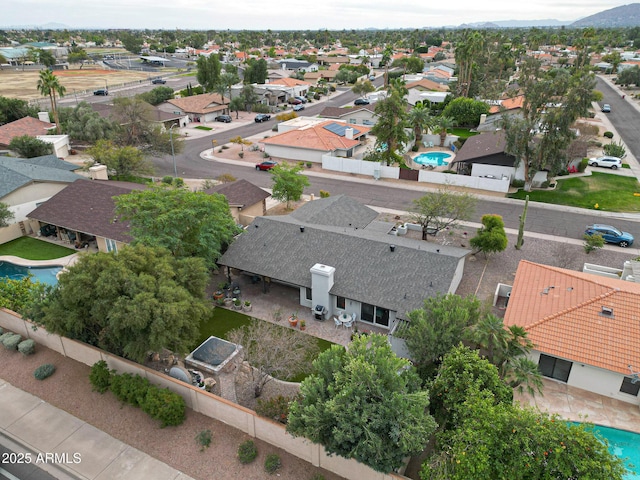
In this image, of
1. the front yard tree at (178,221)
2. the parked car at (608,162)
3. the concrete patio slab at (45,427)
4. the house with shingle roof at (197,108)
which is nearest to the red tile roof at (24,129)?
the house with shingle roof at (197,108)

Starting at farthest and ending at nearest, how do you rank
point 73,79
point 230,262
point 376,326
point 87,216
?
point 73,79 → point 87,216 → point 230,262 → point 376,326

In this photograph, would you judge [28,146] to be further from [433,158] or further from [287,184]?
[433,158]

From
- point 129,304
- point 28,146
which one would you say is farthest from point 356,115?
point 129,304

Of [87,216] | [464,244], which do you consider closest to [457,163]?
[464,244]

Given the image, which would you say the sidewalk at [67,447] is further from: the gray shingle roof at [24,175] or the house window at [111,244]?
the gray shingle roof at [24,175]

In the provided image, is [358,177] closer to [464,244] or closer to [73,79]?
[464,244]

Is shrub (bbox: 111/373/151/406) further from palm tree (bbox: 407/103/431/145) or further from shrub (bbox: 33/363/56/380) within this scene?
palm tree (bbox: 407/103/431/145)
